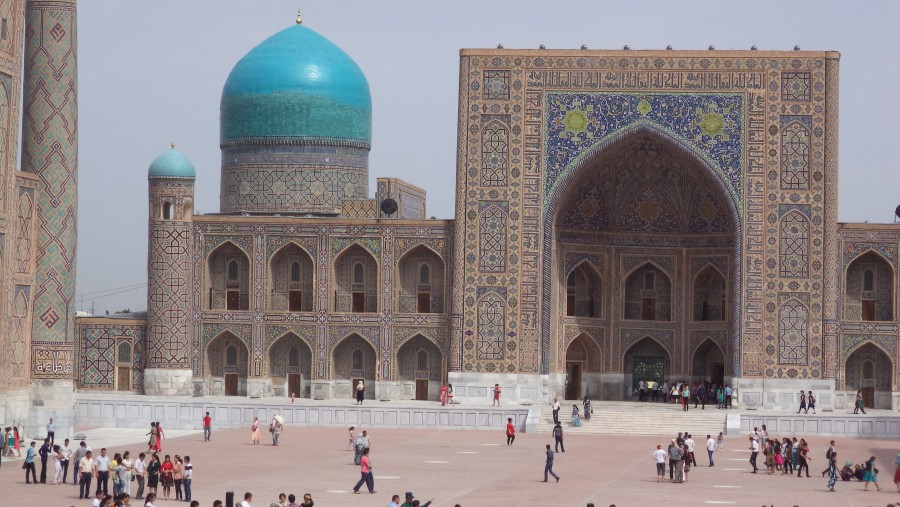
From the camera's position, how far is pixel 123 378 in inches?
1494

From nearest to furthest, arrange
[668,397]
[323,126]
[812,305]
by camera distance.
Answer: [812,305] → [668,397] → [323,126]

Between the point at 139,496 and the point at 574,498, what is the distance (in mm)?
5662

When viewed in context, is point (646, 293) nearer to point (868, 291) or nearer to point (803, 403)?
point (868, 291)

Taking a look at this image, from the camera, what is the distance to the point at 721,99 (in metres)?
36.3

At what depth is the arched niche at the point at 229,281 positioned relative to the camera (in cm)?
3831

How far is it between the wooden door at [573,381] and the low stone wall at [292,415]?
5101 millimetres

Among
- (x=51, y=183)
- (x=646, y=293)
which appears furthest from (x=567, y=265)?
(x=51, y=183)

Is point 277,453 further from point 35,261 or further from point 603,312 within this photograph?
point 603,312

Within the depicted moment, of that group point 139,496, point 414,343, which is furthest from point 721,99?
point 139,496

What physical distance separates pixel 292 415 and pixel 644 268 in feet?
30.8

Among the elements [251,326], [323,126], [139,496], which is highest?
[323,126]

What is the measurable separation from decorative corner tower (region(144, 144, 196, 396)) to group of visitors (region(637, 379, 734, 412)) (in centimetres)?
1000

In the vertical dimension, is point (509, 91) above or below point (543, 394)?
above

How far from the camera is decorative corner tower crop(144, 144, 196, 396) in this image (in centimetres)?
3750
